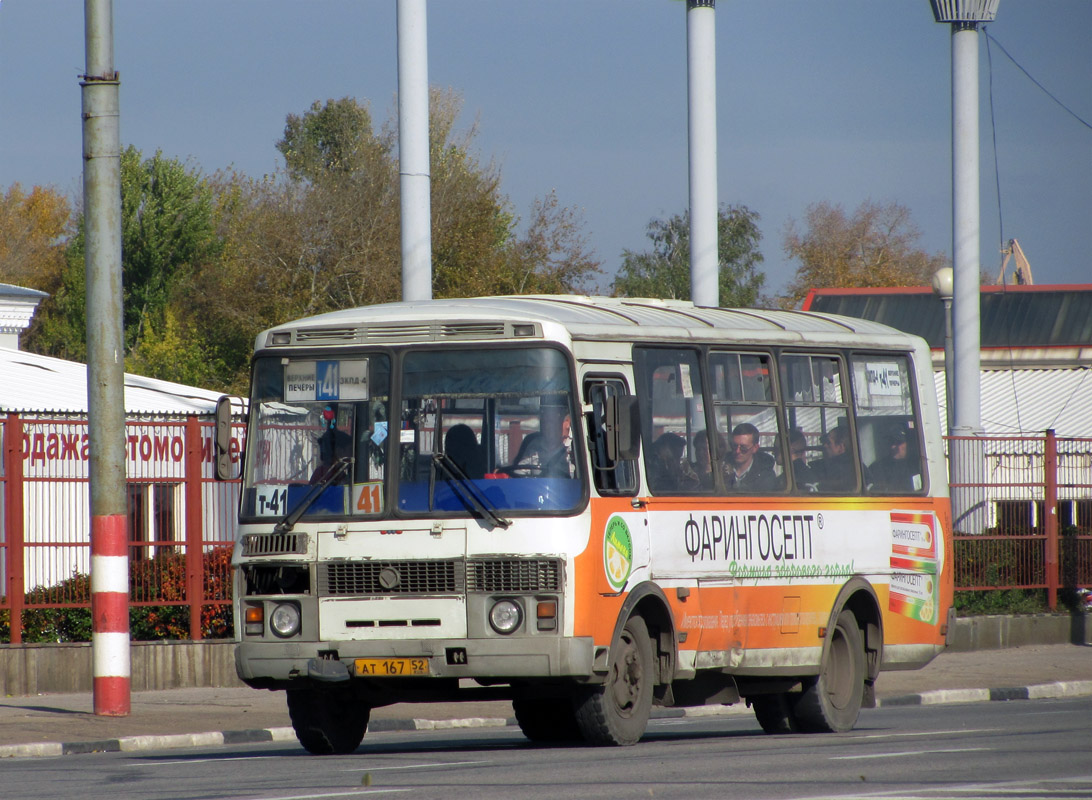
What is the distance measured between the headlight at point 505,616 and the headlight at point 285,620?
1.24 m

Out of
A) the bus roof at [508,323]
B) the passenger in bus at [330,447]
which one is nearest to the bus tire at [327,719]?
the passenger in bus at [330,447]

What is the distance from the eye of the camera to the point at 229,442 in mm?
11320

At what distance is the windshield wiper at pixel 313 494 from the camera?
11.1 metres

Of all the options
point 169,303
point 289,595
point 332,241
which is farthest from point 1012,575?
point 169,303

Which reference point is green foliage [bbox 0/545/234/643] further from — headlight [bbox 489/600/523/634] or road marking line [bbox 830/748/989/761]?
road marking line [bbox 830/748/989/761]

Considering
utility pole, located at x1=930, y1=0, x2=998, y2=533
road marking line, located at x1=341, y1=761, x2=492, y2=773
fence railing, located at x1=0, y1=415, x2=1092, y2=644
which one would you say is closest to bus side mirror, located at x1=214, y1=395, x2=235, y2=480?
road marking line, located at x1=341, y1=761, x2=492, y2=773

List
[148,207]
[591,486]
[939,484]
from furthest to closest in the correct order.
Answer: [148,207]
[939,484]
[591,486]

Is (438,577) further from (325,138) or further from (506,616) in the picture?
(325,138)

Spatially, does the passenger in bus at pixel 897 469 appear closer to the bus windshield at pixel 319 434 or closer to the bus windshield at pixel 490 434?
the bus windshield at pixel 490 434

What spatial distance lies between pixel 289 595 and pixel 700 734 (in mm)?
4015

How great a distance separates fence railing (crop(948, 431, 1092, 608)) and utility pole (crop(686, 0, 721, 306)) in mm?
3935

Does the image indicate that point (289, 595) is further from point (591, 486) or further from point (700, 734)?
point (700, 734)

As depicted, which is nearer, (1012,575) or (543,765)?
(543,765)

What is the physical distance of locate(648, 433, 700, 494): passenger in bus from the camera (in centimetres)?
1173
